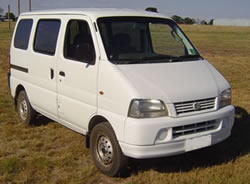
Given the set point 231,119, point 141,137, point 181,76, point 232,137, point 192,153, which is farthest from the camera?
point 232,137

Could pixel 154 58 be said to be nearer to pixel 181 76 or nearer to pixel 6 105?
pixel 181 76

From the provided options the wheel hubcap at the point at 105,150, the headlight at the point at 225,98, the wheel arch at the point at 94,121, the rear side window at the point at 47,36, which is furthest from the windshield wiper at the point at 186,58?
the rear side window at the point at 47,36

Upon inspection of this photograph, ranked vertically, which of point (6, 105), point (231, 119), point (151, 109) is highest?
point (151, 109)

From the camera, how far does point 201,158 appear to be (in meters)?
4.92

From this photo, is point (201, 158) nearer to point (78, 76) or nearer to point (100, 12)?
point (78, 76)

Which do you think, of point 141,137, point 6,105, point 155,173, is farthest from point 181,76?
point 6,105

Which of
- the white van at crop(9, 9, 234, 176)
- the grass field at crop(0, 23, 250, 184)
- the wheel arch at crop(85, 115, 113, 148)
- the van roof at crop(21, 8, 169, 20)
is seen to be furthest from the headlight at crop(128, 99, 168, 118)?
the van roof at crop(21, 8, 169, 20)

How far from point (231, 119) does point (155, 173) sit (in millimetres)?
1185

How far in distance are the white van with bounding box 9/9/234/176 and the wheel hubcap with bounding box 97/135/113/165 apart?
1cm

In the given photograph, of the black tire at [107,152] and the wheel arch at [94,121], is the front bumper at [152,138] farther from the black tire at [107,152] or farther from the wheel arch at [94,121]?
the wheel arch at [94,121]

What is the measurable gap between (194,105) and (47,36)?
2619mm

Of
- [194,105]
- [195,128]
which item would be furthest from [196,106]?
[195,128]

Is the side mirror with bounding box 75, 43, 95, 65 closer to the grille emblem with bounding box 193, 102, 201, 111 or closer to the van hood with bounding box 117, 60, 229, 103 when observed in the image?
the van hood with bounding box 117, 60, 229, 103

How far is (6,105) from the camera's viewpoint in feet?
25.5
